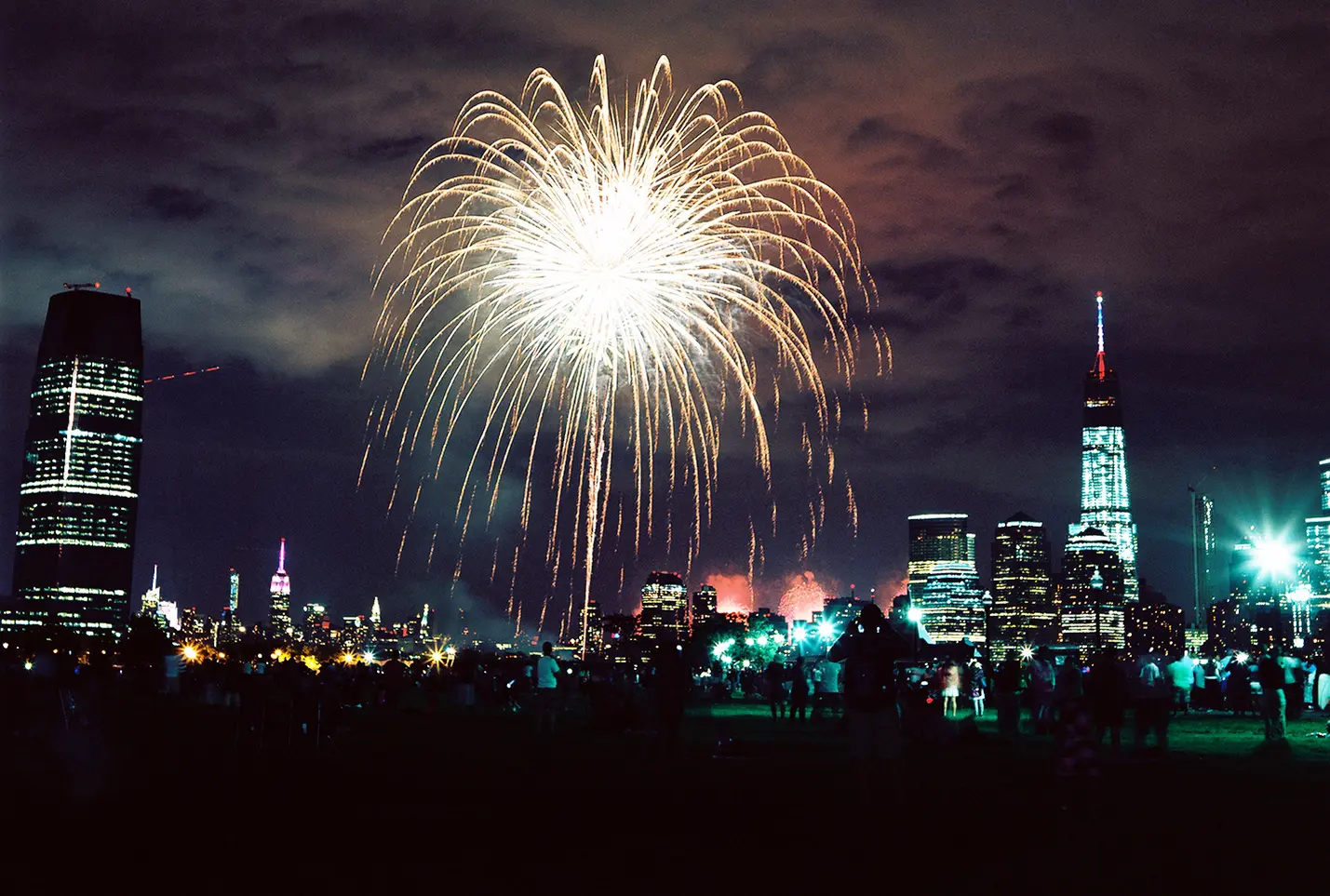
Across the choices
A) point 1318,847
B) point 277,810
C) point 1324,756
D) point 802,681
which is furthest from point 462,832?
point 802,681

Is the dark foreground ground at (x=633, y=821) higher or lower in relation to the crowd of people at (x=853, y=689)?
lower

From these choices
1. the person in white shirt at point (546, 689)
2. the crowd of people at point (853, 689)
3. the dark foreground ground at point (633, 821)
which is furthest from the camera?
the person in white shirt at point (546, 689)

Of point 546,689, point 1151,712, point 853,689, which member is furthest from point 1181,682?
point 853,689

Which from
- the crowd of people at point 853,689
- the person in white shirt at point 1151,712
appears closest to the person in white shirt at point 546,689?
the crowd of people at point 853,689

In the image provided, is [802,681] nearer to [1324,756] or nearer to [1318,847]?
[1324,756]

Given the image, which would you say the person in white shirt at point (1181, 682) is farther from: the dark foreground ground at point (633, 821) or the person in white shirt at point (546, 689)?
the person in white shirt at point (546, 689)

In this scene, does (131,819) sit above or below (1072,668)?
below
